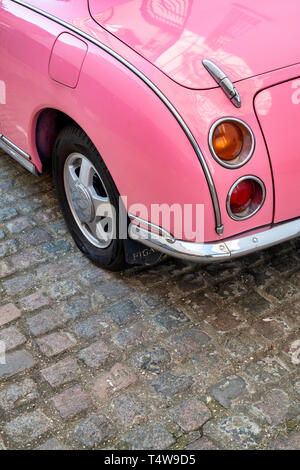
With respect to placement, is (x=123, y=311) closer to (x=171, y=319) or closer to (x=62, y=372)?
(x=171, y=319)

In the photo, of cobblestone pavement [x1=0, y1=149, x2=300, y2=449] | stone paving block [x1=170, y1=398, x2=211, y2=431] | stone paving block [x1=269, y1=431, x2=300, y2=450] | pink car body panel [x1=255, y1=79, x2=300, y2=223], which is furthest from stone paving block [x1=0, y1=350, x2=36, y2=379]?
pink car body panel [x1=255, y1=79, x2=300, y2=223]

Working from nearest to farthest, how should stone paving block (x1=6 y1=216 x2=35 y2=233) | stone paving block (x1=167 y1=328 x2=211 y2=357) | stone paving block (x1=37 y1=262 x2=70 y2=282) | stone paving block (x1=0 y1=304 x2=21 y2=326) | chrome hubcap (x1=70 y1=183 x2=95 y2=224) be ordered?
stone paving block (x1=167 y1=328 x2=211 y2=357)
stone paving block (x1=0 y1=304 x2=21 y2=326)
chrome hubcap (x1=70 y1=183 x2=95 y2=224)
stone paving block (x1=37 y1=262 x2=70 y2=282)
stone paving block (x1=6 y1=216 x2=35 y2=233)

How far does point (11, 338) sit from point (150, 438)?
92 cm

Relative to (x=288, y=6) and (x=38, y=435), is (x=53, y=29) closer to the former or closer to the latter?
(x=288, y=6)

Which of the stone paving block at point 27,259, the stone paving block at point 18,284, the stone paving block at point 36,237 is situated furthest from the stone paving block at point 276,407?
the stone paving block at point 36,237

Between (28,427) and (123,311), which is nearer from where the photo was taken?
(28,427)

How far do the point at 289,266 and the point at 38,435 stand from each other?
164 cm

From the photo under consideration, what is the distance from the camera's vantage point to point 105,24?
2.84 metres

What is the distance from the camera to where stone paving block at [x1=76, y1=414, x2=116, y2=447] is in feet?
8.04

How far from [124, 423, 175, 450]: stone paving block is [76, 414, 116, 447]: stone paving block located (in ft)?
0.29

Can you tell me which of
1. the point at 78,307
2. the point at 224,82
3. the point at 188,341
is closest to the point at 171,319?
the point at 188,341

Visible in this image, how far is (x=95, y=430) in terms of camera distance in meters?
2.49

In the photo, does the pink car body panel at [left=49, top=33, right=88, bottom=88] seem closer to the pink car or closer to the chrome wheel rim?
the pink car

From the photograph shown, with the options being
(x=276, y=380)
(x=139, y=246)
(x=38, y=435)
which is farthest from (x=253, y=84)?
(x=38, y=435)
